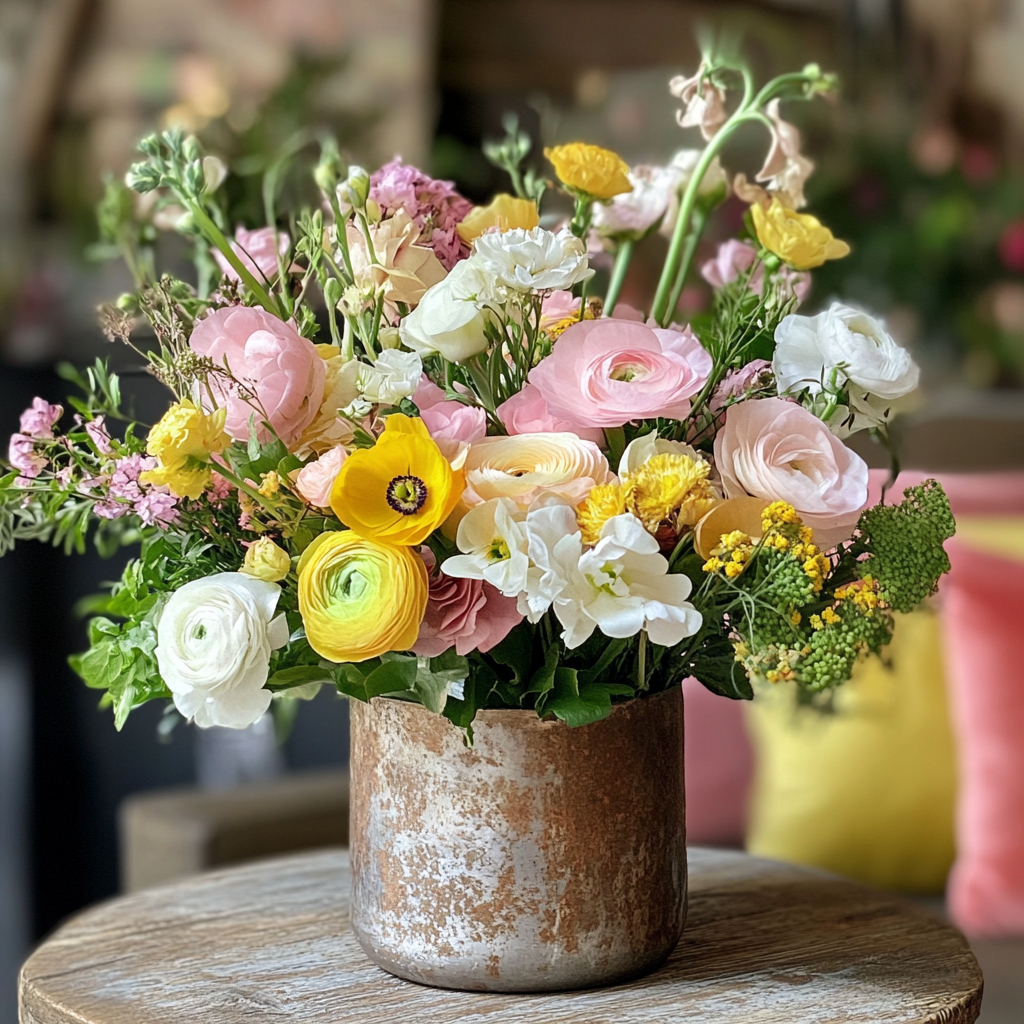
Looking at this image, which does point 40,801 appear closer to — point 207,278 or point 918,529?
point 207,278

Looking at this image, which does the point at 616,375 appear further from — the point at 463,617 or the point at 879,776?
the point at 879,776

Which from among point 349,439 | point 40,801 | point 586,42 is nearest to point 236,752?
point 40,801

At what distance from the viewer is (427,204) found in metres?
0.87

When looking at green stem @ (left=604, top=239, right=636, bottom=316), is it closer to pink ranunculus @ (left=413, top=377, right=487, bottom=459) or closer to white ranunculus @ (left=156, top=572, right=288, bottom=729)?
pink ranunculus @ (left=413, top=377, right=487, bottom=459)

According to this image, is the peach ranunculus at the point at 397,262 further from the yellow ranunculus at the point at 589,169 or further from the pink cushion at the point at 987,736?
the pink cushion at the point at 987,736

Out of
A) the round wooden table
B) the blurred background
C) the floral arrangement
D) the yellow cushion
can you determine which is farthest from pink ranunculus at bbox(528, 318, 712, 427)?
the blurred background

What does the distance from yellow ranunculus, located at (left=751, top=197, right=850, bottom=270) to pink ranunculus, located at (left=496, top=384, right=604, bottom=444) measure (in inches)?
7.6

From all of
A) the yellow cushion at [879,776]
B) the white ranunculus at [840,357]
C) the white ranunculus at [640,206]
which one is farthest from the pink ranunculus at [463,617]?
the yellow cushion at [879,776]

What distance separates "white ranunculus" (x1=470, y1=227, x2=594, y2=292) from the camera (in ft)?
2.47

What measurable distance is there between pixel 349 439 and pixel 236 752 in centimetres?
186

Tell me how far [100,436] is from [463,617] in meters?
0.24

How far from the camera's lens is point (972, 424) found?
200cm

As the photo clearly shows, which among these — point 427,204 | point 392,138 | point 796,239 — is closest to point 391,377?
point 427,204

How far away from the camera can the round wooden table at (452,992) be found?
33.5 inches
